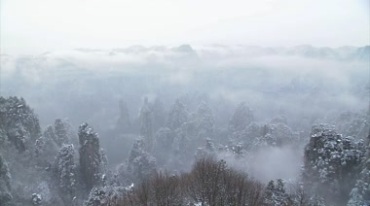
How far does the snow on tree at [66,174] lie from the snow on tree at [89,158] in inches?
78.1

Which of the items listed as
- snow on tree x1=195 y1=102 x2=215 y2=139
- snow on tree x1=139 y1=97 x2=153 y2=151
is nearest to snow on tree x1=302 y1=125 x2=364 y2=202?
snow on tree x1=195 y1=102 x2=215 y2=139

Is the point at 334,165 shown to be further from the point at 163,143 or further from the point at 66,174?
the point at 163,143

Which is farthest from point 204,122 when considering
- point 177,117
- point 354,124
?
point 354,124

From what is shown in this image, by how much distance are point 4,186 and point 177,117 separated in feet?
284

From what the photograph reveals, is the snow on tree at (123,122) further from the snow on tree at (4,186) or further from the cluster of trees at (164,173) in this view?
the snow on tree at (4,186)

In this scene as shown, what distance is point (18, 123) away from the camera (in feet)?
239

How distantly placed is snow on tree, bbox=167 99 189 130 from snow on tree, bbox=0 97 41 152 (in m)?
66.9

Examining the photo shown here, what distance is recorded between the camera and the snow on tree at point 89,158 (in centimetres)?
7269

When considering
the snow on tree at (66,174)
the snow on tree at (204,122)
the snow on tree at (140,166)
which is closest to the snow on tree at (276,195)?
the snow on tree at (66,174)

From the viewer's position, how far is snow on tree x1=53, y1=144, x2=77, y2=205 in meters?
70.0

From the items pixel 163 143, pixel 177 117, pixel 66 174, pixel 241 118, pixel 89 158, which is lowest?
pixel 163 143

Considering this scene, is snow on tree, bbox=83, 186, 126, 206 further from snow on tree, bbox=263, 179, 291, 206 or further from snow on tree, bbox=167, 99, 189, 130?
snow on tree, bbox=167, 99, 189, 130

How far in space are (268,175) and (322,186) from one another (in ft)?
89.3

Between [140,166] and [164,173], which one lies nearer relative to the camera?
[164,173]
